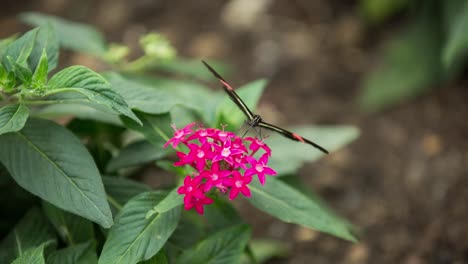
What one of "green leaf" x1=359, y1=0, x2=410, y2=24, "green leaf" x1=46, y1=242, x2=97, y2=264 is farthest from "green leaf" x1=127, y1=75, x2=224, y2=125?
"green leaf" x1=359, y1=0, x2=410, y2=24

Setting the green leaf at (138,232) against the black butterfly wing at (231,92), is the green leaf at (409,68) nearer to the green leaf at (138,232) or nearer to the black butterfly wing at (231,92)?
the black butterfly wing at (231,92)

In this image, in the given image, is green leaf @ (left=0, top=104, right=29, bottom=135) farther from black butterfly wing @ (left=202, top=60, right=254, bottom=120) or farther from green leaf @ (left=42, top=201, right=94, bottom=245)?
black butterfly wing @ (left=202, top=60, right=254, bottom=120)

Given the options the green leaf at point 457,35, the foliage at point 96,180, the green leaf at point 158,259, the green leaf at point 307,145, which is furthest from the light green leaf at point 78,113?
the green leaf at point 457,35

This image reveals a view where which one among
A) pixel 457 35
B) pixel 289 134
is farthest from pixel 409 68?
pixel 289 134

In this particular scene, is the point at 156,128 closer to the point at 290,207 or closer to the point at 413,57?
the point at 290,207

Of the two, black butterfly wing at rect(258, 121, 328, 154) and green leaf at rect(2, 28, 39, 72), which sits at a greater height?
black butterfly wing at rect(258, 121, 328, 154)

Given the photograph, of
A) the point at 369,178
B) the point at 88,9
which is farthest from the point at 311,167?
the point at 88,9
